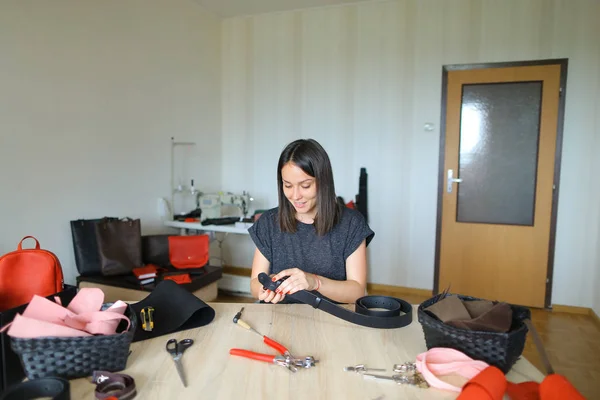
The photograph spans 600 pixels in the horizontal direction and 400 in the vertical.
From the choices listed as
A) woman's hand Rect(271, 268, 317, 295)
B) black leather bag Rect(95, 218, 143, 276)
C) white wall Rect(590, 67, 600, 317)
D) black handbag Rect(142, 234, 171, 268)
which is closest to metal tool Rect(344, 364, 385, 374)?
woman's hand Rect(271, 268, 317, 295)

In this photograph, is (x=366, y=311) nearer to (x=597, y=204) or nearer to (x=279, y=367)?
(x=279, y=367)

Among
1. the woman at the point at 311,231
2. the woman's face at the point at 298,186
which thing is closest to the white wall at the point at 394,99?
the woman at the point at 311,231

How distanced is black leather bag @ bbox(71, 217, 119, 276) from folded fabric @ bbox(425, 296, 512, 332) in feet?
7.79

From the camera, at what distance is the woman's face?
1.54 m

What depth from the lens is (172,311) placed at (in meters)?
1.21

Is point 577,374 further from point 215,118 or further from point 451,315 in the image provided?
point 215,118

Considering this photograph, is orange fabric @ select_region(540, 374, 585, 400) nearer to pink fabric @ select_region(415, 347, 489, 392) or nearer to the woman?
pink fabric @ select_region(415, 347, 489, 392)

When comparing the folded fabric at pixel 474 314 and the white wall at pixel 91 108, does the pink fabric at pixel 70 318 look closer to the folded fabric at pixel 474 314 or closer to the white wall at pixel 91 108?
the folded fabric at pixel 474 314

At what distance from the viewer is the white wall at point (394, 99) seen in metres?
3.41

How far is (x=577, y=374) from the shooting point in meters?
2.46

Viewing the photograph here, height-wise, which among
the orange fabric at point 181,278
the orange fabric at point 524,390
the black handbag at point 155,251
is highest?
the orange fabric at point 524,390

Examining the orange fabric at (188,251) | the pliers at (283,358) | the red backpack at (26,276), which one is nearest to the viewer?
the pliers at (283,358)

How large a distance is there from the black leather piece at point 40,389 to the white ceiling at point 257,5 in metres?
3.85

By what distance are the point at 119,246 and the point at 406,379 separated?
237cm
